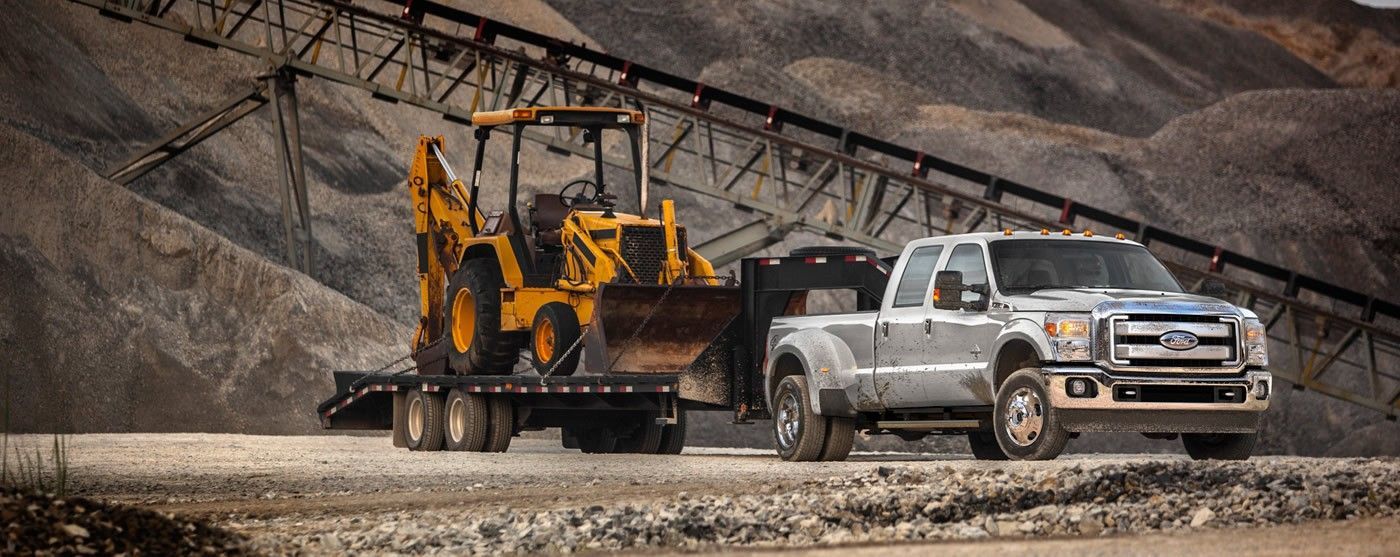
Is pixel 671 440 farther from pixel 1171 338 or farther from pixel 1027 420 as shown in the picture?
pixel 1171 338

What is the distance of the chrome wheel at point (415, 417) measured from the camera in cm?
Answer: 2109

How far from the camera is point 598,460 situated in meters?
18.7

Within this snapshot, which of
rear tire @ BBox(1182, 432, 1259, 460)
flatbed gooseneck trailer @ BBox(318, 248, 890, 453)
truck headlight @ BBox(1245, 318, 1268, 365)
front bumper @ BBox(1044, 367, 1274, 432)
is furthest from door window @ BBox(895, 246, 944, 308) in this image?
truck headlight @ BBox(1245, 318, 1268, 365)

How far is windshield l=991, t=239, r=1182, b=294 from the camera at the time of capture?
49.4 feet

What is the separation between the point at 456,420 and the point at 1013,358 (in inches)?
296

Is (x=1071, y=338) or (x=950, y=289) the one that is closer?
(x=1071, y=338)

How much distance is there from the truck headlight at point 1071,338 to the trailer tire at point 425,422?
8563 mm

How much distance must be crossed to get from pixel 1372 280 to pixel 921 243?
36.4 metres

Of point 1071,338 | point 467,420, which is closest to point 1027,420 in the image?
point 1071,338

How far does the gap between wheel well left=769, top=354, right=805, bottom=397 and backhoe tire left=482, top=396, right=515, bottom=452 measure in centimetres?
377

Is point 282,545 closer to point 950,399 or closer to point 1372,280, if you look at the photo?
point 950,399

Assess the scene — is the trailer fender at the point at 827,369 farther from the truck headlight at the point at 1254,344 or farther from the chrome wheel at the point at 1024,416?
the truck headlight at the point at 1254,344

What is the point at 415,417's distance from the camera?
21266mm

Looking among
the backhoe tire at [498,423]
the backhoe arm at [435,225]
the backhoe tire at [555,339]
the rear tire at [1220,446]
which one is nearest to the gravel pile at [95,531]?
the rear tire at [1220,446]
